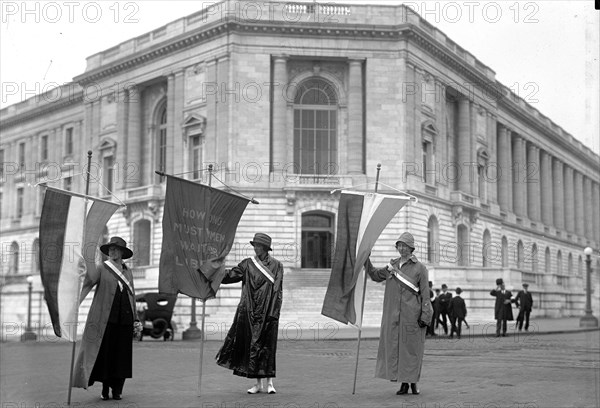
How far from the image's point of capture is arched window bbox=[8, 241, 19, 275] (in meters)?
63.2

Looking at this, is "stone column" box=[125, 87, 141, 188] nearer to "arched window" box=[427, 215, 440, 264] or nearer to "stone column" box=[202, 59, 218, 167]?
"stone column" box=[202, 59, 218, 167]

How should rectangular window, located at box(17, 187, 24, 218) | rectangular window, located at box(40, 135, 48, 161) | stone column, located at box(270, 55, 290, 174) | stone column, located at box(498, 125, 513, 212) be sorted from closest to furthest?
stone column, located at box(270, 55, 290, 174) → stone column, located at box(498, 125, 513, 212) → rectangular window, located at box(40, 135, 48, 161) → rectangular window, located at box(17, 187, 24, 218)

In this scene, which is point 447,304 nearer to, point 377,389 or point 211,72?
point 377,389

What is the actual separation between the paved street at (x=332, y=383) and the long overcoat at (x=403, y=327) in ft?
1.11

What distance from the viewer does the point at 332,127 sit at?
46250mm

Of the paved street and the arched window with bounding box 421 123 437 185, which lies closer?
the paved street

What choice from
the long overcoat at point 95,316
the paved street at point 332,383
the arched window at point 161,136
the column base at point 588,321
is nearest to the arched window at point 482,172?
the arched window at point 161,136

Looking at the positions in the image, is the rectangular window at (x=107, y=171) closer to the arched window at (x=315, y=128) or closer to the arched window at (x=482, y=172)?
the arched window at (x=315, y=128)

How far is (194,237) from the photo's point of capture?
10.4 meters

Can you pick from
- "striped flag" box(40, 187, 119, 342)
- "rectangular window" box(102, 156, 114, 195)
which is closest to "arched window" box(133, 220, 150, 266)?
"rectangular window" box(102, 156, 114, 195)

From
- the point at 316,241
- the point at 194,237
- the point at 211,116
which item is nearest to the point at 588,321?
the point at 316,241

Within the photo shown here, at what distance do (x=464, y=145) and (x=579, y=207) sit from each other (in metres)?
33.9

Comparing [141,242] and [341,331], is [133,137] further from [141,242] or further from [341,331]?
[341,331]

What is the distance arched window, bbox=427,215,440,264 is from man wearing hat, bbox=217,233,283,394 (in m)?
36.9
